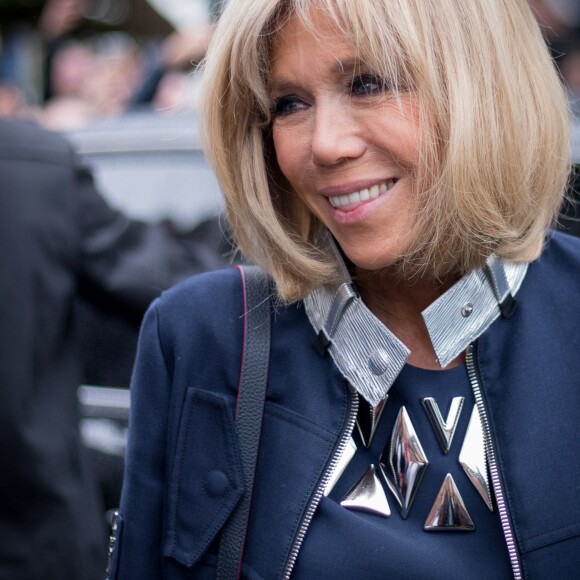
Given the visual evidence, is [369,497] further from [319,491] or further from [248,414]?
[248,414]

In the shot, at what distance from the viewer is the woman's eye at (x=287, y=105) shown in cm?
185

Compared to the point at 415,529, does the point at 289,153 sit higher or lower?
higher

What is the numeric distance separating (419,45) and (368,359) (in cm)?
59

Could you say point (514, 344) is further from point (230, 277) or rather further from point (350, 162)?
point (230, 277)

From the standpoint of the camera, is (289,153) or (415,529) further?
(289,153)

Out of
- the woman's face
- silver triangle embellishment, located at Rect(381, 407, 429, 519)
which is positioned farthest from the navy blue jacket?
Answer: the woman's face

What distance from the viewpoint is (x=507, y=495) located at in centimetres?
168

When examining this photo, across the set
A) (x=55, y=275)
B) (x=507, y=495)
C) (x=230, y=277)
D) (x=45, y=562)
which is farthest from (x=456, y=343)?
(x=45, y=562)

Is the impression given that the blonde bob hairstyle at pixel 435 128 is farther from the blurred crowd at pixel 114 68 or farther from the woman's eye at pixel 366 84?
the blurred crowd at pixel 114 68

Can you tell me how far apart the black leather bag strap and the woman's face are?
24cm

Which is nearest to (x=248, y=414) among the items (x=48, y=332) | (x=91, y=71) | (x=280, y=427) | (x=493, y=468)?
(x=280, y=427)

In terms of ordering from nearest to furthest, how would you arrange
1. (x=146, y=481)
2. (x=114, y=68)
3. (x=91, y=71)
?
(x=146, y=481)
(x=91, y=71)
(x=114, y=68)

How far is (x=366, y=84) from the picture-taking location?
1739mm

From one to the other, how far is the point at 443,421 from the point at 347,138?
56 cm
